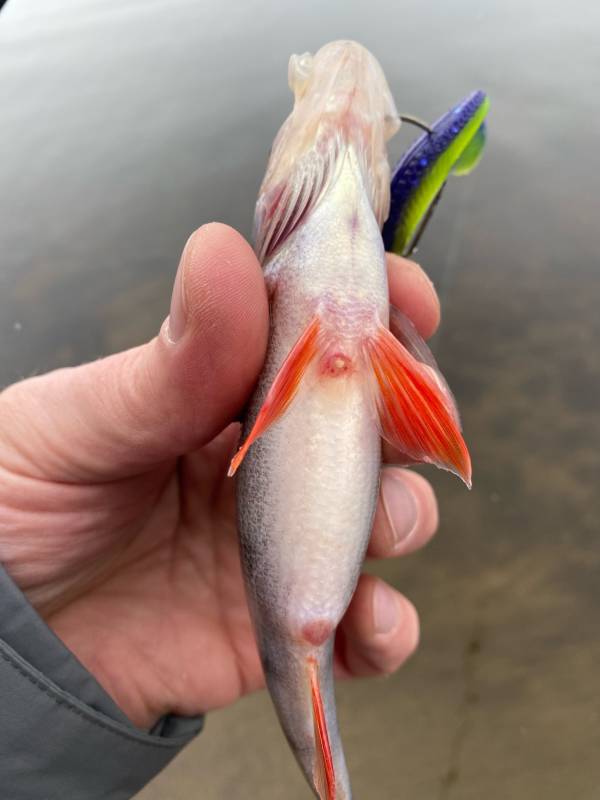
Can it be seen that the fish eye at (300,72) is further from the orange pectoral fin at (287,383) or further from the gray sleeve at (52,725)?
the gray sleeve at (52,725)

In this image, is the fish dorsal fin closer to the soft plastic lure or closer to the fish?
the fish

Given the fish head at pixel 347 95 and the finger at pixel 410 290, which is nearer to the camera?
the fish head at pixel 347 95

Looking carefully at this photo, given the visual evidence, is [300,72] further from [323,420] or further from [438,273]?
[438,273]

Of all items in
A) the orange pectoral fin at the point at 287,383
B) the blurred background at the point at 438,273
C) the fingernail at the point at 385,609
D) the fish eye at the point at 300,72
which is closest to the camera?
the orange pectoral fin at the point at 287,383

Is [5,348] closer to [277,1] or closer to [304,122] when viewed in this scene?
[304,122]

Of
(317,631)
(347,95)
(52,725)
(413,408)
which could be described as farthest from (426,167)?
(52,725)

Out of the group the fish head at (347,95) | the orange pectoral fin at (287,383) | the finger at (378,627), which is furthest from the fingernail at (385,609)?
the fish head at (347,95)
